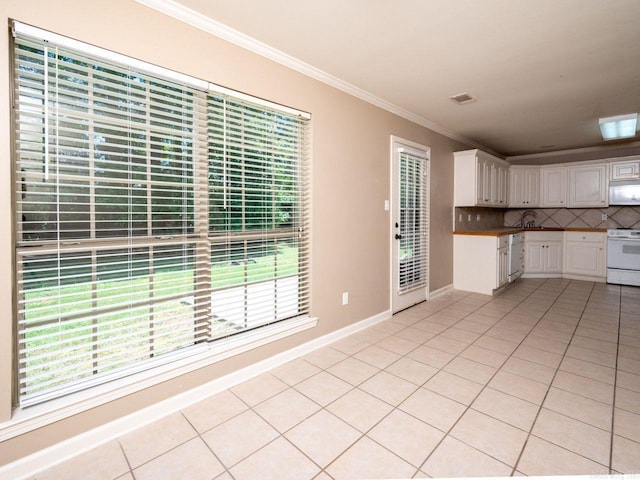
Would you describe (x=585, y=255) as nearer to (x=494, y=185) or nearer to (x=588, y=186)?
(x=588, y=186)

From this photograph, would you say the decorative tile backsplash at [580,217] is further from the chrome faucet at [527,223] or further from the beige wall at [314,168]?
the beige wall at [314,168]

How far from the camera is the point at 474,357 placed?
8.89 feet

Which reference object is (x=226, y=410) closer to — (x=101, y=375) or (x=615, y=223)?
(x=101, y=375)

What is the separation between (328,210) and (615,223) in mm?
6153

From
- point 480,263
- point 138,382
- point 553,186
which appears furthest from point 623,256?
point 138,382

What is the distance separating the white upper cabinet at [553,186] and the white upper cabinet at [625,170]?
674mm

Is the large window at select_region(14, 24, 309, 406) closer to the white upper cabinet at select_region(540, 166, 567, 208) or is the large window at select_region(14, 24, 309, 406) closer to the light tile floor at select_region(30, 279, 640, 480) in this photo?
the light tile floor at select_region(30, 279, 640, 480)

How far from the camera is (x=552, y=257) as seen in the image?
596cm

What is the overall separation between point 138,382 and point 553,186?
7326 mm

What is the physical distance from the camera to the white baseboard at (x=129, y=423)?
1.50 m

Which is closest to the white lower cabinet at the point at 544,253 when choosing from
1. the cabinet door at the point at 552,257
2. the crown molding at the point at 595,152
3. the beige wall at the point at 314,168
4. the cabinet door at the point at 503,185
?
the cabinet door at the point at 552,257

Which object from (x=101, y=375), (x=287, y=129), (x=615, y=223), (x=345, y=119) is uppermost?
(x=345, y=119)

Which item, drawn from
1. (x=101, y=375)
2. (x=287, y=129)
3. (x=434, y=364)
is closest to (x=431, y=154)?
(x=287, y=129)

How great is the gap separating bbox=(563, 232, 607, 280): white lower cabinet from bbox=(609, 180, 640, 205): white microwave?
2.11ft
